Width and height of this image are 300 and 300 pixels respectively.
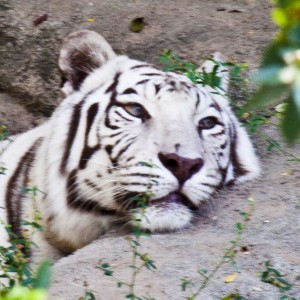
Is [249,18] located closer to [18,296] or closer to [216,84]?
[216,84]

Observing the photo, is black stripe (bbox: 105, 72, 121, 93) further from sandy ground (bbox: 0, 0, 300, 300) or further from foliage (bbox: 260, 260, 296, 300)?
foliage (bbox: 260, 260, 296, 300)

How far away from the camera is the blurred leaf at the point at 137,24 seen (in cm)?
547

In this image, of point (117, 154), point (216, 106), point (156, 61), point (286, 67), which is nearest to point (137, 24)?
point (156, 61)

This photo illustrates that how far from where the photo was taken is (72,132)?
3.69 meters

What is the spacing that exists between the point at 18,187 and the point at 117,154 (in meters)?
0.62

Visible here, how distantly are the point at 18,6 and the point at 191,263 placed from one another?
3530mm

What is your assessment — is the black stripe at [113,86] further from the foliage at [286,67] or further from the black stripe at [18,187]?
the foliage at [286,67]

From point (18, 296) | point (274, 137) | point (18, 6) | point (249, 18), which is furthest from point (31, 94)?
point (18, 296)

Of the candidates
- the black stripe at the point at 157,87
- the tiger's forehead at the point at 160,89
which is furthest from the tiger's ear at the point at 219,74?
the black stripe at the point at 157,87

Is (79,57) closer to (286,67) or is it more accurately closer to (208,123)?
(208,123)

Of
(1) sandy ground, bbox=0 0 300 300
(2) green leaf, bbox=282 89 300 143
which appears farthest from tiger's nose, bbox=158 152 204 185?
(2) green leaf, bbox=282 89 300 143

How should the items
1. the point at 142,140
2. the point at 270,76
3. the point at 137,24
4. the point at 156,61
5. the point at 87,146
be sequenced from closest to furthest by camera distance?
the point at 270,76, the point at 142,140, the point at 87,146, the point at 156,61, the point at 137,24

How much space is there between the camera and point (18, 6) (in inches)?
232

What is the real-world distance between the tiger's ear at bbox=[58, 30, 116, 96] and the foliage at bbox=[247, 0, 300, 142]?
10.6ft
